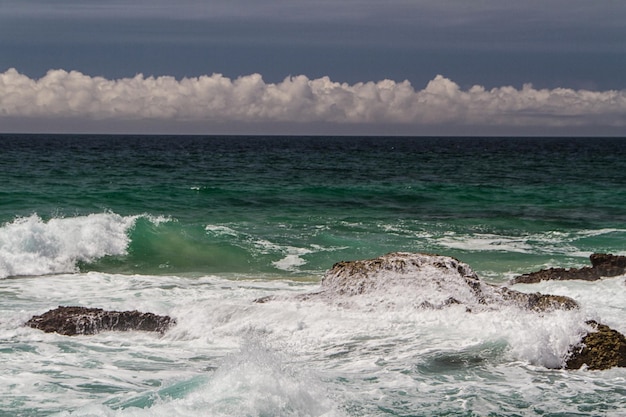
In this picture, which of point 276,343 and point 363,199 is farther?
point 363,199

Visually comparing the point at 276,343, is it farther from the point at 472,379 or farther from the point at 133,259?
the point at 133,259

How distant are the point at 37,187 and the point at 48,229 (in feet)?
57.7

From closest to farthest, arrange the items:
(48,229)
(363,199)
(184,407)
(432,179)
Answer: (184,407)
(48,229)
(363,199)
(432,179)

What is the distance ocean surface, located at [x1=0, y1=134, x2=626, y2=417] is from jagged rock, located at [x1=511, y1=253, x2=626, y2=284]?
41 centimetres

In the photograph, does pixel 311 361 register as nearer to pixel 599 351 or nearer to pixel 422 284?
pixel 422 284

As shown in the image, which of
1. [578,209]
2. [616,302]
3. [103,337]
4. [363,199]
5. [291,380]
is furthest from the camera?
[363,199]

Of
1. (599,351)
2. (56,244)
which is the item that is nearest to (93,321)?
(599,351)

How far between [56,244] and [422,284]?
40.4 ft

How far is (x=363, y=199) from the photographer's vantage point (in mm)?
38812

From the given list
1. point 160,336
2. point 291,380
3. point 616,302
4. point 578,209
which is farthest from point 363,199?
point 291,380

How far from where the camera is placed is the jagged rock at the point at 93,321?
518 inches

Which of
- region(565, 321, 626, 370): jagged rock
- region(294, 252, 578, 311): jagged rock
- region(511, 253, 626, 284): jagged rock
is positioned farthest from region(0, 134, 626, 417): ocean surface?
region(511, 253, 626, 284): jagged rock

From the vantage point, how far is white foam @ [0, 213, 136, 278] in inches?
830

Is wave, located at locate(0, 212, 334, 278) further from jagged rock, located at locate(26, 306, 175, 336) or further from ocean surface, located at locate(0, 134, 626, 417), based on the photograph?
jagged rock, located at locate(26, 306, 175, 336)
